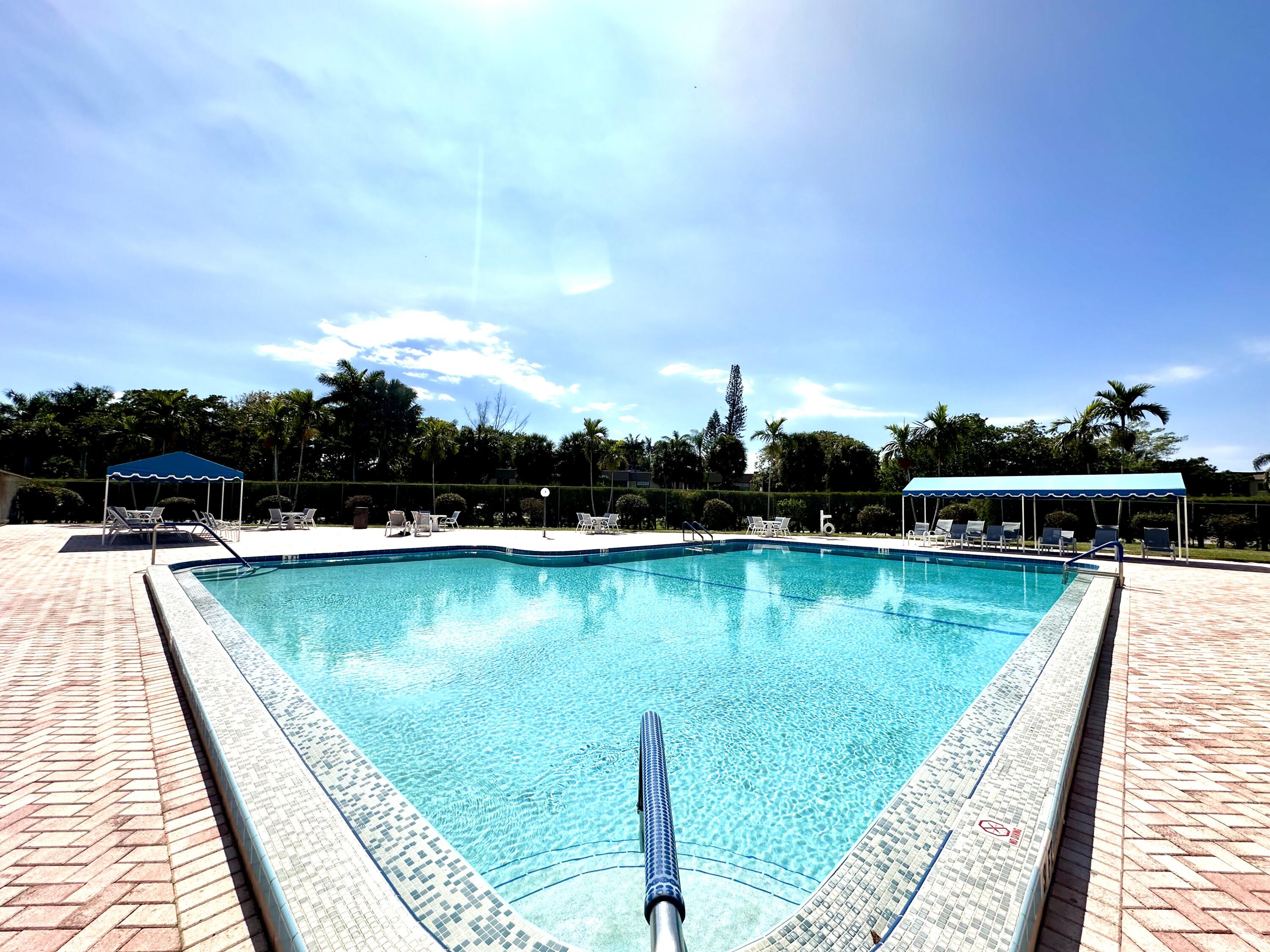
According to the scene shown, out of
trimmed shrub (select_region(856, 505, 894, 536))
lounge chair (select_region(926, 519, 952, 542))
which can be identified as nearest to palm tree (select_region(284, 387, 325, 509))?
trimmed shrub (select_region(856, 505, 894, 536))

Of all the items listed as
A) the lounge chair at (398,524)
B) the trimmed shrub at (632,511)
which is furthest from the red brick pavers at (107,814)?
the trimmed shrub at (632,511)

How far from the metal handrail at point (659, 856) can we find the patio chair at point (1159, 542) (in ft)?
55.7

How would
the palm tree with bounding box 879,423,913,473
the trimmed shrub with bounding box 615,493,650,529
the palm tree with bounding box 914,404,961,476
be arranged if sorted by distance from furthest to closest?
the palm tree with bounding box 879,423,913,473, the palm tree with bounding box 914,404,961,476, the trimmed shrub with bounding box 615,493,650,529

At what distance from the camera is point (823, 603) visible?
920 centimetres

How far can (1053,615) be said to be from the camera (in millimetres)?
6773

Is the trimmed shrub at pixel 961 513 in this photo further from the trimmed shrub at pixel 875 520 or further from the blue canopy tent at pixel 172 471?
the blue canopy tent at pixel 172 471

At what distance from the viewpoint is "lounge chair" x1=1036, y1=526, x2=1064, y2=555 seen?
1528 centimetres

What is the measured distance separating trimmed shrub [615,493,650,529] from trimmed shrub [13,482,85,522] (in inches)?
822

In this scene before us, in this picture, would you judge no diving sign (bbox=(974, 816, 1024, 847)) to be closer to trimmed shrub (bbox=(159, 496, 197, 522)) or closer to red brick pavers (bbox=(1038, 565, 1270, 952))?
red brick pavers (bbox=(1038, 565, 1270, 952))

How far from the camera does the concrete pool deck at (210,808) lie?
1.84 meters

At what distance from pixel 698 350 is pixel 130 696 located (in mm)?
22495

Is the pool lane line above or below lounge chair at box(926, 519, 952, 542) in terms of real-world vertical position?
below

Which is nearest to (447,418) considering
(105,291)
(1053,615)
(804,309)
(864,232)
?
(105,291)

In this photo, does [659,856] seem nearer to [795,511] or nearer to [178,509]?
[178,509]
